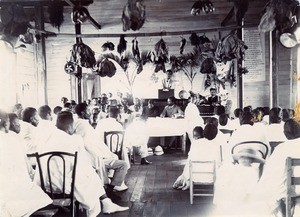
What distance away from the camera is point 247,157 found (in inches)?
165

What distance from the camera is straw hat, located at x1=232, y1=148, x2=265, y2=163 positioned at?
4164 millimetres

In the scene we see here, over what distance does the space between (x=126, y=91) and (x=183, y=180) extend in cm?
643

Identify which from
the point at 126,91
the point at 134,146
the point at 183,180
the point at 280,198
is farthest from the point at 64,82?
the point at 280,198

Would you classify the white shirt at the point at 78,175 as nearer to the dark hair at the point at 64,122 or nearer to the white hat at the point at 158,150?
the dark hair at the point at 64,122

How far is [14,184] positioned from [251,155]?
254 cm

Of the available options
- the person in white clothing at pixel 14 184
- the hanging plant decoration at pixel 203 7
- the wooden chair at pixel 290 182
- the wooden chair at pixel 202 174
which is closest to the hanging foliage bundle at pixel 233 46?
the hanging plant decoration at pixel 203 7

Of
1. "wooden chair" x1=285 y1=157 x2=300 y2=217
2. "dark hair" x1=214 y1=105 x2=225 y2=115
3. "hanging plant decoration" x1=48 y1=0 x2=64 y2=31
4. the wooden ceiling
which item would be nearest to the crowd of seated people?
"wooden chair" x1=285 y1=157 x2=300 y2=217

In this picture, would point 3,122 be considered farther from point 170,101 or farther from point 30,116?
point 170,101

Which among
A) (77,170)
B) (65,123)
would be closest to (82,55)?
(65,123)

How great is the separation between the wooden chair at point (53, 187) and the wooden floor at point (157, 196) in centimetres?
96

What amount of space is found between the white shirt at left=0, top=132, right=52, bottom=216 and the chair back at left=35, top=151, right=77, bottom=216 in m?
0.25

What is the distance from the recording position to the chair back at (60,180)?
11.2ft

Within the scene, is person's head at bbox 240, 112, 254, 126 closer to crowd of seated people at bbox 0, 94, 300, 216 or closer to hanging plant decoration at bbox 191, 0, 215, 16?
crowd of seated people at bbox 0, 94, 300, 216

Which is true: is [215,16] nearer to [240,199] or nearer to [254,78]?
[254,78]
